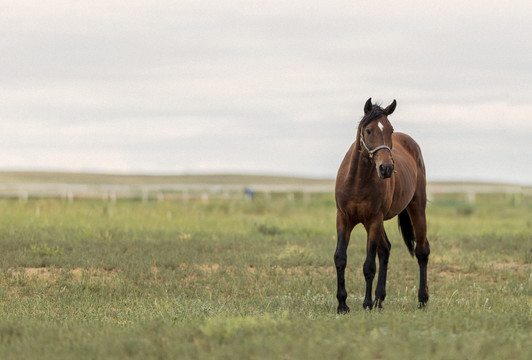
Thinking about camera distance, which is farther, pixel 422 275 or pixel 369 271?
pixel 422 275

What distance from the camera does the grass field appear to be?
664 centimetres

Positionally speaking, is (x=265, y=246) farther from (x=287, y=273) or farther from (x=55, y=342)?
(x=55, y=342)

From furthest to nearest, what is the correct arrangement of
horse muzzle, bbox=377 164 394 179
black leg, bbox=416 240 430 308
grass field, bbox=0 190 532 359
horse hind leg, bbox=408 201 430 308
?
horse hind leg, bbox=408 201 430 308 → black leg, bbox=416 240 430 308 → horse muzzle, bbox=377 164 394 179 → grass field, bbox=0 190 532 359

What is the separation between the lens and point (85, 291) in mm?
12234

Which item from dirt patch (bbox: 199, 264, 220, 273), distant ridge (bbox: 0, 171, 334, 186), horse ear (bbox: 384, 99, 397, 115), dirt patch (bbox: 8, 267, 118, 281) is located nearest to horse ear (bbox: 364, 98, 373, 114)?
horse ear (bbox: 384, 99, 397, 115)

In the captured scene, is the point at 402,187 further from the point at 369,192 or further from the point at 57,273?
the point at 57,273

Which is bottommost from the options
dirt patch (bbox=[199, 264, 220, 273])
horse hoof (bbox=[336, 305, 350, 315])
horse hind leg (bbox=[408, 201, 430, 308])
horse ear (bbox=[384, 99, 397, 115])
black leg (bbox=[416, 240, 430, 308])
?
dirt patch (bbox=[199, 264, 220, 273])

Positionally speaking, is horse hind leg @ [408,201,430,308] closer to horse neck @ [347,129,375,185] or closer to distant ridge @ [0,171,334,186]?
horse neck @ [347,129,375,185]

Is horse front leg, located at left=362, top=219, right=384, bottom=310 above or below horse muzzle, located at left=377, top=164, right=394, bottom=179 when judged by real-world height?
below

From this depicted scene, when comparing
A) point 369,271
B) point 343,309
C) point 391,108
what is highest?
point 391,108

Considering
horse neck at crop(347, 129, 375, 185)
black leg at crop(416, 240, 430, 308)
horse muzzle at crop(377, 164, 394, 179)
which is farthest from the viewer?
black leg at crop(416, 240, 430, 308)

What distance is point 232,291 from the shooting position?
12.6 meters

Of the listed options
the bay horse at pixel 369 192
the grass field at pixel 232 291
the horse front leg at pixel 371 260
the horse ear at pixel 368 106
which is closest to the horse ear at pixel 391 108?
the bay horse at pixel 369 192

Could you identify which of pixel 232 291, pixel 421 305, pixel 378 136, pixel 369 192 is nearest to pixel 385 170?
pixel 378 136
